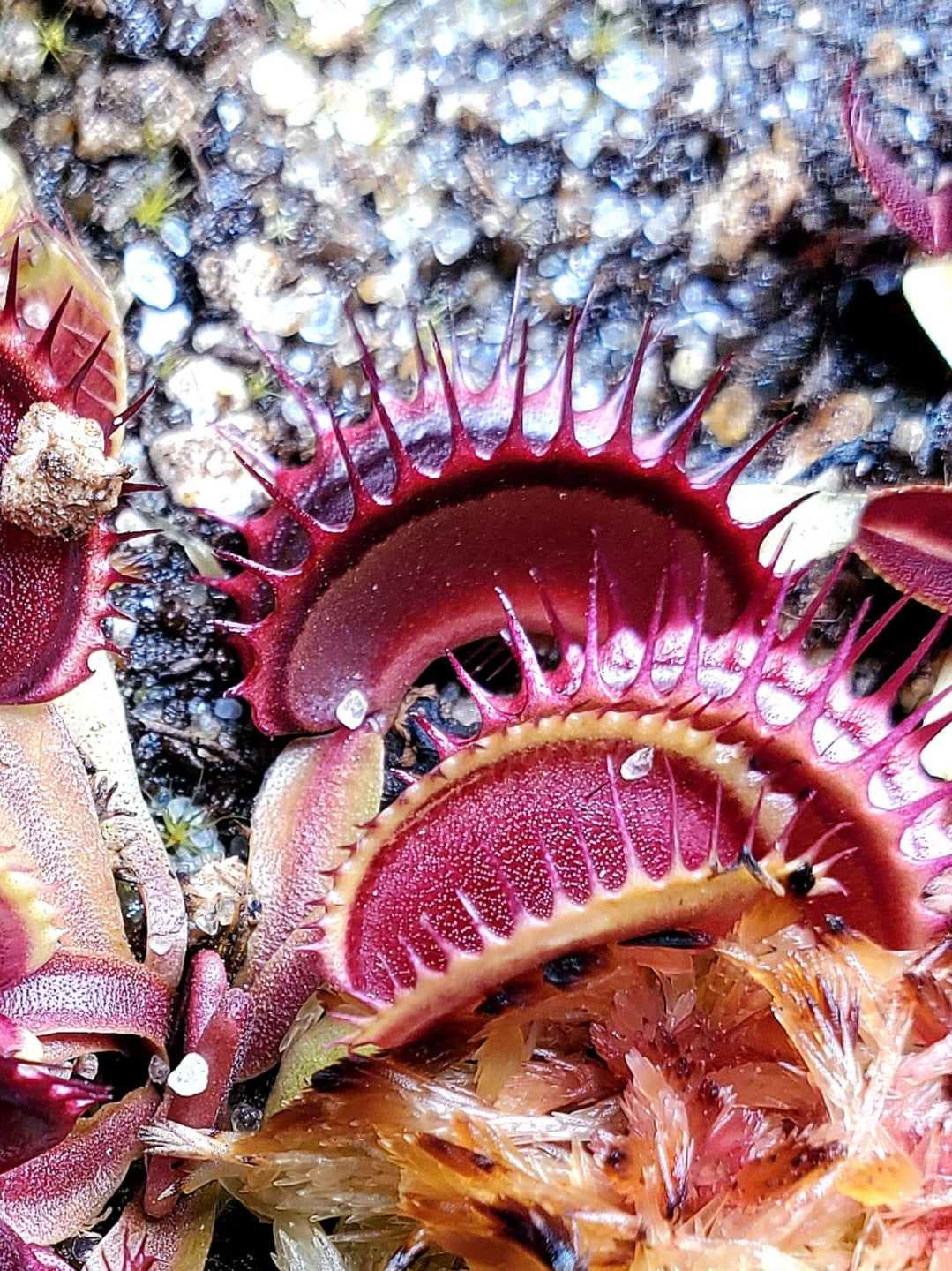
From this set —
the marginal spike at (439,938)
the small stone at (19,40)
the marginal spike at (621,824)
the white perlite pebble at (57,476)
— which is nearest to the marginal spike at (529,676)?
the marginal spike at (621,824)

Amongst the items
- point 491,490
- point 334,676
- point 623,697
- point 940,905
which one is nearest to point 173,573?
point 334,676

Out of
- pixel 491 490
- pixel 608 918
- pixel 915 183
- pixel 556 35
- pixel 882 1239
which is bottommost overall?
pixel 882 1239

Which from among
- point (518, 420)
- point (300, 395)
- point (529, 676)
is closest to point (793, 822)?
point (529, 676)

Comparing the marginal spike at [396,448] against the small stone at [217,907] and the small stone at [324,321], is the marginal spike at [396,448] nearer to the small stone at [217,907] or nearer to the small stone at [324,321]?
the small stone at [324,321]

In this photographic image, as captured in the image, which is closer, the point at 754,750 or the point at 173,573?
the point at 754,750

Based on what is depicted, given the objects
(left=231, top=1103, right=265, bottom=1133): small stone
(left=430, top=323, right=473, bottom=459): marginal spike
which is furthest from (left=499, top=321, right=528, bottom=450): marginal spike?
(left=231, top=1103, right=265, bottom=1133): small stone

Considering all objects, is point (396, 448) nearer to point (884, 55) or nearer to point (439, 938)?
point (439, 938)

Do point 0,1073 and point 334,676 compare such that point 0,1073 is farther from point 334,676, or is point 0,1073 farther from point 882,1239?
point 882,1239
